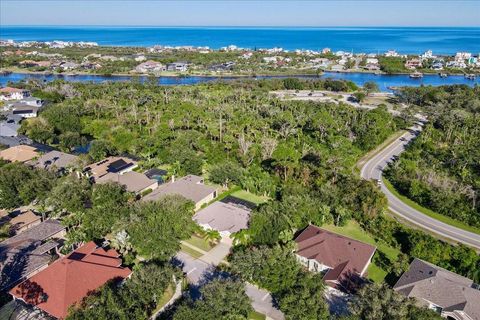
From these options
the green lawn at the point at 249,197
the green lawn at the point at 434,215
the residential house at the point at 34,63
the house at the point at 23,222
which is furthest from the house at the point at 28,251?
the residential house at the point at 34,63

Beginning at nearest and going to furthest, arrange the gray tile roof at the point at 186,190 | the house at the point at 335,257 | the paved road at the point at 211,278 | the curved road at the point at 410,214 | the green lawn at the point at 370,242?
the paved road at the point at 211,278
the house at the point at 335,257
the green lawn at the point at 370,242
the curved road at the point at 410,214
the gray tile roof at the point at 186,190

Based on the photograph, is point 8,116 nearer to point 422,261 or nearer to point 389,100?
point 422,261

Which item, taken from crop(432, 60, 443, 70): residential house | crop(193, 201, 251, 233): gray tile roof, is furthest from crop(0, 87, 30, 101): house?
crop(432, 60, 443, 70): residential house

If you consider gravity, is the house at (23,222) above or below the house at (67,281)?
below

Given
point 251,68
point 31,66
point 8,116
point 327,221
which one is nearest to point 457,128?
point 327,221

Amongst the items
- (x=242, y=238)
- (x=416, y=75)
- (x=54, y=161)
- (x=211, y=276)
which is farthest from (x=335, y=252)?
(x=416, y=75)

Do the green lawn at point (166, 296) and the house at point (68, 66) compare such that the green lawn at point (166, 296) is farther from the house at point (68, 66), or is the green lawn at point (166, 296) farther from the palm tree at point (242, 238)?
the house at point (68, 66)
